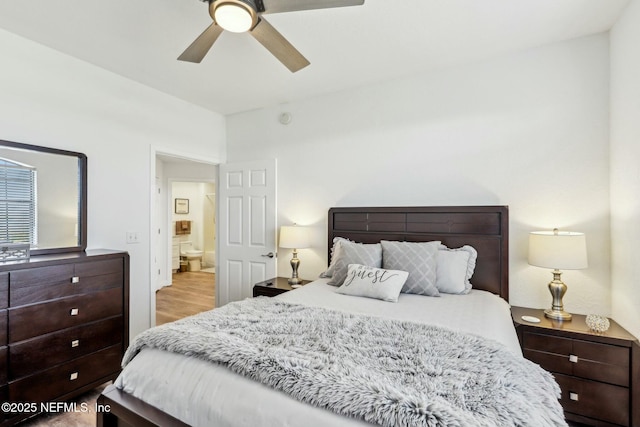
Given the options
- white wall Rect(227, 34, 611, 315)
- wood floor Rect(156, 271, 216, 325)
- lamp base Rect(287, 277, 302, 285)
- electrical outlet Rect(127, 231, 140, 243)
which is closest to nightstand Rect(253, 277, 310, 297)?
lamp base Rect(287, 277, 302, 285)

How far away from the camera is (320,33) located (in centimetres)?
218

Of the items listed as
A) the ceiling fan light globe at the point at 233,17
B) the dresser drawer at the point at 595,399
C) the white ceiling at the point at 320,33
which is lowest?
the dresser drawer at the point at 595,399

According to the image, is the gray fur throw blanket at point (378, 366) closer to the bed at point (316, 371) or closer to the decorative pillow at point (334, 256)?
the bed at point (316, 371)

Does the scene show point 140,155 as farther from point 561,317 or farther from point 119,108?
point 561,317

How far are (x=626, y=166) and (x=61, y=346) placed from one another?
4019 millimetres

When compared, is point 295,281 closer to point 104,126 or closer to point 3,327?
point 3,327

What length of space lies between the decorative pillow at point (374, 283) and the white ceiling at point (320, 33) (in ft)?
5.77

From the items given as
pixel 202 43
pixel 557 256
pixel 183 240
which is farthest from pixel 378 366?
pixel 183 240

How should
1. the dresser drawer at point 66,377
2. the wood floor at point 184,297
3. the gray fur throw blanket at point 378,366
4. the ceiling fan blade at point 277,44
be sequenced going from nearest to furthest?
the gray fur throw blanket at point 378,366, the ceiling fan blade at point 277,44, the dresser drawer at point 66,377, the wood floor at point 184,297

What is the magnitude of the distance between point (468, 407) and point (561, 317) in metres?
1.74

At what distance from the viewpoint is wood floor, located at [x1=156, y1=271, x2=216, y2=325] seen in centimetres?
416

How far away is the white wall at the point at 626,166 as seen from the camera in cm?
185

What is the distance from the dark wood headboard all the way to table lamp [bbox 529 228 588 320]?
29 centimetres

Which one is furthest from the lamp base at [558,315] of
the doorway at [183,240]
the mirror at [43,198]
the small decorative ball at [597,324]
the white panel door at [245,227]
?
the mirror at [43,198]
